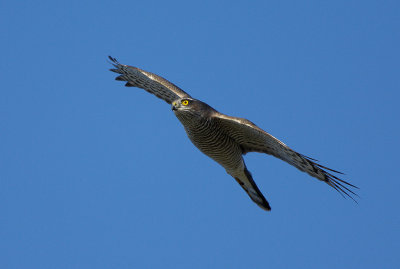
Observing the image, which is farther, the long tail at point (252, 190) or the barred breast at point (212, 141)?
the long tail at point (252, 190)

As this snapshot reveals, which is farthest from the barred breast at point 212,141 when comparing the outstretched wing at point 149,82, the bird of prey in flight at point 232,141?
the outstretched wing at point 149,82

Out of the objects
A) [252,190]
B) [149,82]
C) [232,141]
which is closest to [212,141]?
[232,141]

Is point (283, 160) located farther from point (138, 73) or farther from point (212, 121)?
point (138, 73)

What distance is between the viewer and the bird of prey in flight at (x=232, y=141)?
31.5 feet

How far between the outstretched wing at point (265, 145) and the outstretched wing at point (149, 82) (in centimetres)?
151

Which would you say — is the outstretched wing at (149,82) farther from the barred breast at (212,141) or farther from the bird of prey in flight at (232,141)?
the barred breast at (212,141)

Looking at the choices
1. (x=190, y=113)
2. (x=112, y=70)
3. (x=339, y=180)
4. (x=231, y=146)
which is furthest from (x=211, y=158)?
(x=112, y=70)

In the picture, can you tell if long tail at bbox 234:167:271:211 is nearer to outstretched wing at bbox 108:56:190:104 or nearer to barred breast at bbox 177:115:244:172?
barred breast at bbox 177:115:244:172

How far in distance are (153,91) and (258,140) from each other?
331 cm

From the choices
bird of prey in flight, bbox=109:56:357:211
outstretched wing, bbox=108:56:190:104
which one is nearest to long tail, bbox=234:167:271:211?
bird of prey in flight, bbox=109:56:357:211

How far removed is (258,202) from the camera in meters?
11.8

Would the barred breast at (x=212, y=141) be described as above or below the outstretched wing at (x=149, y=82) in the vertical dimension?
below

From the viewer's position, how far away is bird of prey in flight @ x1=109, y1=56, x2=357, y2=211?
9609mm

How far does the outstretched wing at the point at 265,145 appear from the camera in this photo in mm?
9277
